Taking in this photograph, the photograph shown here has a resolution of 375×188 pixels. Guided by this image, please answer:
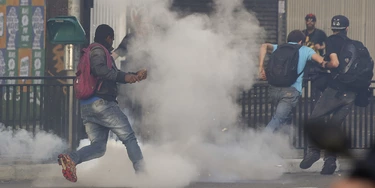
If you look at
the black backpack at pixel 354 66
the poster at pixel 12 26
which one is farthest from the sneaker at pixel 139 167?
the poster at pixel 12 26

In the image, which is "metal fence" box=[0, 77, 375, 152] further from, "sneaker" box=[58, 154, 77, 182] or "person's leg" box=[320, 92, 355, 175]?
"sneaker" box=[58, 154, 77, 182]

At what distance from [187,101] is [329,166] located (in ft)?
6.25

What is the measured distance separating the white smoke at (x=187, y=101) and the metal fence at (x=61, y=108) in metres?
0.95

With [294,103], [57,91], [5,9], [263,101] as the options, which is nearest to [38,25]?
[5,9]

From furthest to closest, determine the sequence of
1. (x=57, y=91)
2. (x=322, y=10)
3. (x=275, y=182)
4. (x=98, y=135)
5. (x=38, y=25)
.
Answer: (x=322, y=10) → (x=38, y=25) → (x=57, y=91) → (x=275, y=182) → (x=98, y=135)

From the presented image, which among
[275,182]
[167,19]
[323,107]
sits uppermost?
[167,19]

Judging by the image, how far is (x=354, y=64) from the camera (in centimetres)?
1005

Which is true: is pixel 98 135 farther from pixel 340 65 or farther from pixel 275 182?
pixel 340 65

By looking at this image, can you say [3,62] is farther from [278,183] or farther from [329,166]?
[278,183]

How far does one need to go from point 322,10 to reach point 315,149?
6.85m

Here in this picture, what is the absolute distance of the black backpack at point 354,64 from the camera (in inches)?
396

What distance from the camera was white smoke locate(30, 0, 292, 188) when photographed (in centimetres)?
952

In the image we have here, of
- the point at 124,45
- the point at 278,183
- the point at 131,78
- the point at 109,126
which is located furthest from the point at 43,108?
the point at 278,183

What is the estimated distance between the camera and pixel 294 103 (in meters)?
10.3
